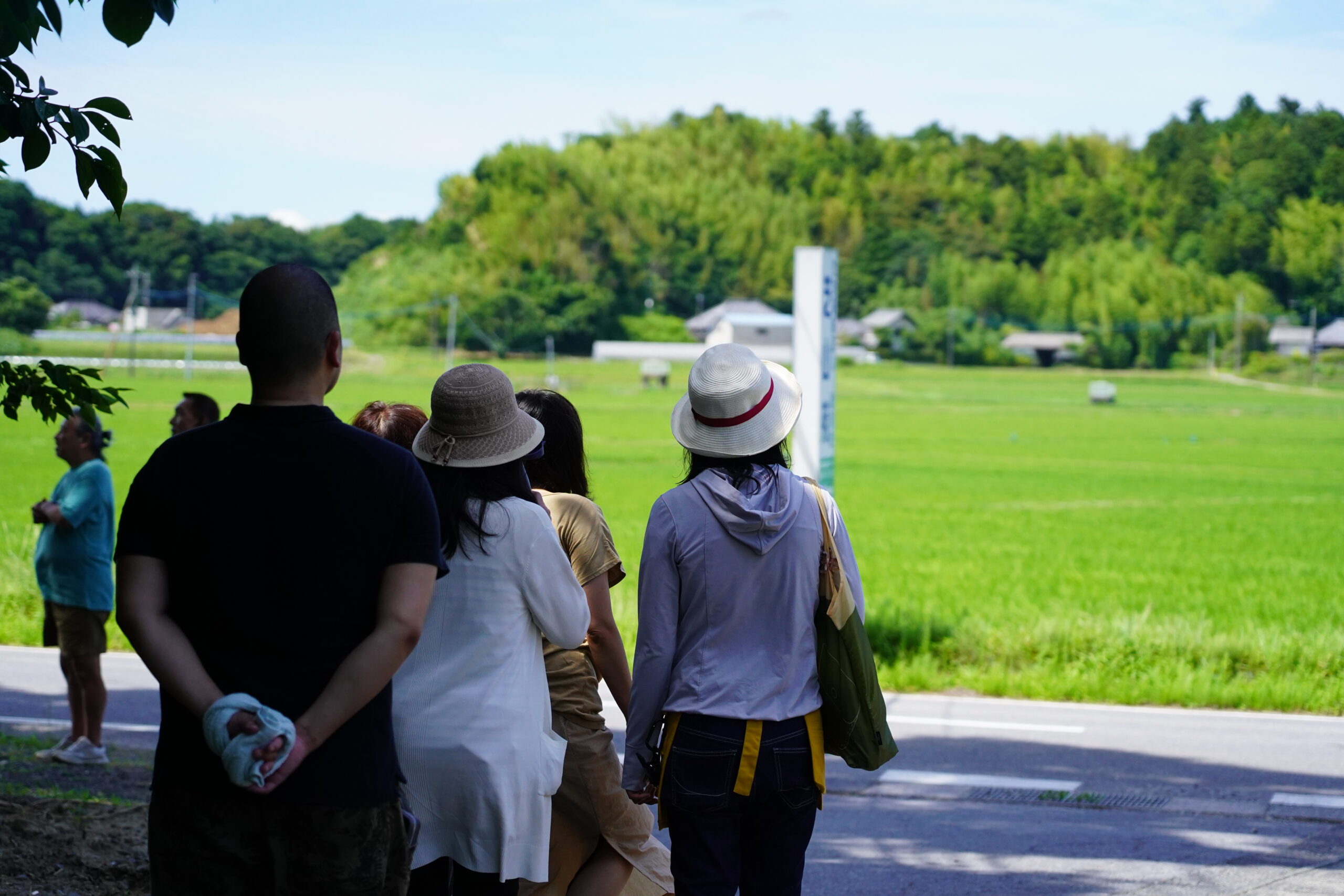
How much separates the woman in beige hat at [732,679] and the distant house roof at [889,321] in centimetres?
11671

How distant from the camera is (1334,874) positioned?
15.7 ft

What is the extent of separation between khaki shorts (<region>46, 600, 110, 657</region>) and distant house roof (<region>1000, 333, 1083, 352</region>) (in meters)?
116

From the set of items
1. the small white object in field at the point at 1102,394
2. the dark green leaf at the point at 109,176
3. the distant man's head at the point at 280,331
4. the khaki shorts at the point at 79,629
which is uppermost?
the dark green leaf at the point at 109,176

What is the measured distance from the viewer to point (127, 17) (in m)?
3.15

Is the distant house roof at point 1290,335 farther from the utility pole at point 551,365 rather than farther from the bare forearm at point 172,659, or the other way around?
the bare forearm at point 172,659

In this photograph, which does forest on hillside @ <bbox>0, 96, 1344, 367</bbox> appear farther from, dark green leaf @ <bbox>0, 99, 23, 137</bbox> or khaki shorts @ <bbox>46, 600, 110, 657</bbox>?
dark green leaf @ <bbox>0, 99, 23, 137</bbox>

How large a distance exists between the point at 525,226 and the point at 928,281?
39744mm

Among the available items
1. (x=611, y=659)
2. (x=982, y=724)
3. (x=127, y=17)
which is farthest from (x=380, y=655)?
(x=982, y=724)

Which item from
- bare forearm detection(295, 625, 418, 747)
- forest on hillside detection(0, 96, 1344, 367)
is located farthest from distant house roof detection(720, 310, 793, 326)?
bare forearm detection(295, 625, 418, 747)

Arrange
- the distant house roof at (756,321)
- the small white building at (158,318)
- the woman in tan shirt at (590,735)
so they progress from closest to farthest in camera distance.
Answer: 1. the woman in tan shirt at (590,735)
2. the distant house roof at (756,321)
3. the small white building at (158,318)

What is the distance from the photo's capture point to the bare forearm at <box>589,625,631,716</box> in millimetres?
3154

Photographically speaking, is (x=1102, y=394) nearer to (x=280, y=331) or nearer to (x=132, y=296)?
(x=132, y=296)

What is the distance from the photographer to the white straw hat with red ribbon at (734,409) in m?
2.97

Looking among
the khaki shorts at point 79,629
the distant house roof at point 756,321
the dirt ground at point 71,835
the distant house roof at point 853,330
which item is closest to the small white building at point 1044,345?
the distant house roof at point 853,330
